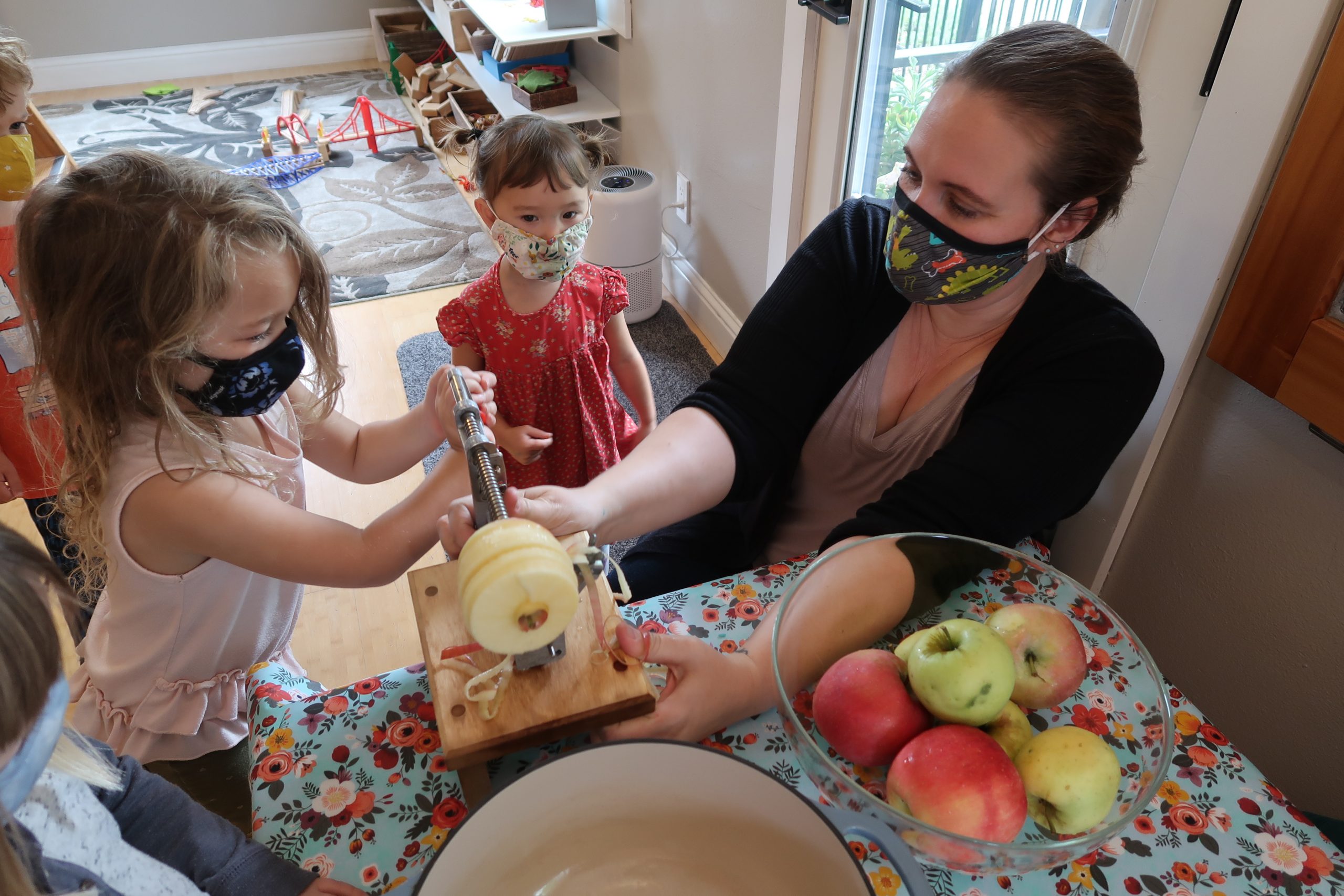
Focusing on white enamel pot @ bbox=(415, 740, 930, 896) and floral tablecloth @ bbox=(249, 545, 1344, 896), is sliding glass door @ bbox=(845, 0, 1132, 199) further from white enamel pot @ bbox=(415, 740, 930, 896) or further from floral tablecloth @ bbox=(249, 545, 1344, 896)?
white enamel pot @ bbox=(415, 740, 930, 896)

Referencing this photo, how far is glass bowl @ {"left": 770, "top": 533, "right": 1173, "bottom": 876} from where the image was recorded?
503 millimetres

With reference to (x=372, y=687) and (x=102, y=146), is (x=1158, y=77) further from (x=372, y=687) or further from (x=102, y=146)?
(x=102, y=146)

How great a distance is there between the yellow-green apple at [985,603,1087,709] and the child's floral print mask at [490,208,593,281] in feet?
3.92

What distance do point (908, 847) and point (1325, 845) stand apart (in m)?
0.34

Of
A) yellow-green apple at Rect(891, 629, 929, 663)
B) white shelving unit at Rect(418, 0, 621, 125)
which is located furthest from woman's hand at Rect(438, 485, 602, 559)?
white shelving unit at Rect(418, 0, 621, 125)

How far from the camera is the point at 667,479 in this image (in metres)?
1.04

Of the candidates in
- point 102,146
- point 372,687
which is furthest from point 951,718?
point 102,146

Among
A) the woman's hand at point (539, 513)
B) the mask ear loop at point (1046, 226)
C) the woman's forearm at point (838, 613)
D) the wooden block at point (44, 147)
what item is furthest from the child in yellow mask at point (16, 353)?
the mask ear loop at point (1046, 226)

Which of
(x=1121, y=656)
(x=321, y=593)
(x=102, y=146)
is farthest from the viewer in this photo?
(x=102, y=146)

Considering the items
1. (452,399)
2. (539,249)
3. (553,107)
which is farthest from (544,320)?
(553,107)

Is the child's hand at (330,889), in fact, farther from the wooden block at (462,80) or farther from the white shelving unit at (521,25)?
the wooden block at (462,80)

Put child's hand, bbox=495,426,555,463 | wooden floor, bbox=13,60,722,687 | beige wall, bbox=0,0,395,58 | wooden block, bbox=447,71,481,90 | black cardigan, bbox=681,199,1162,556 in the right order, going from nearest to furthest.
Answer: black cardigan, bbox=681,199,1162,556, child's hand, bbox=495,426,555,463, wooden floor, bbox=13,60,722,687, wooden block, bbox=447,71,481,90, beige wall, bbox=0,0,395,58

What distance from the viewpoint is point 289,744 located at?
Answer: 686mm

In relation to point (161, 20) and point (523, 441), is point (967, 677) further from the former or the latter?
point (161, 20)
